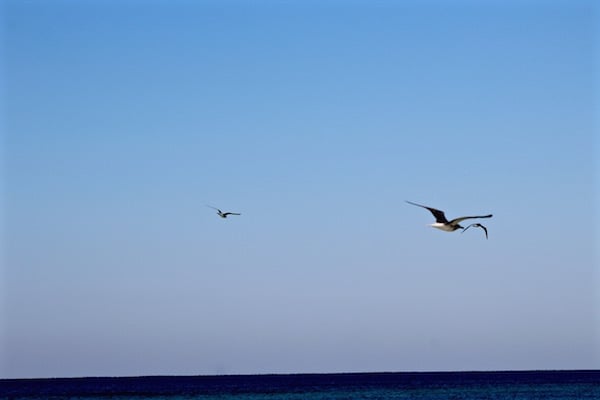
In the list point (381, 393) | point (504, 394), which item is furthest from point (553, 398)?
point (381, 393)

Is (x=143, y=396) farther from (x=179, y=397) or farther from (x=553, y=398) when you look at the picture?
(x=553, y=398)

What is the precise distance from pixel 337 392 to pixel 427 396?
11927 mm

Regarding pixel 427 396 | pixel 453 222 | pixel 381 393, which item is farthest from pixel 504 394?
pixel 453 222

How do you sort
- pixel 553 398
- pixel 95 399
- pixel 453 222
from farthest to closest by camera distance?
pixel 95 399
pixel 553 398
pixel 453 222

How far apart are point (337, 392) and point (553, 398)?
67.4 feet

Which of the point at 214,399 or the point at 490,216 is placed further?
the point at 214,399

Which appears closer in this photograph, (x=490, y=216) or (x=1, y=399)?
(x=490, y=216)

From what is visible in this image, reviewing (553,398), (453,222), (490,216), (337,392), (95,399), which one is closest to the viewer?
(490,216)

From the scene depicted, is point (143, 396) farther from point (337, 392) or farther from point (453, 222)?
point (453, 222)

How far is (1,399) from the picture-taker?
318 feet

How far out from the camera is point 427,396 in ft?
293

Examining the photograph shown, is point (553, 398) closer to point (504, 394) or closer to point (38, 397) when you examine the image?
point (504, 394)

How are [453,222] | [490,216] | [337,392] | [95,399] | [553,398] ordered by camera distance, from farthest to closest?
1. [337,392]
2. [95,399]
3. [553,398]
4. [453,222]
5. [490,216]

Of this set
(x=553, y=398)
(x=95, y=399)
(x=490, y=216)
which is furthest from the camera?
(x=95, y=399)
